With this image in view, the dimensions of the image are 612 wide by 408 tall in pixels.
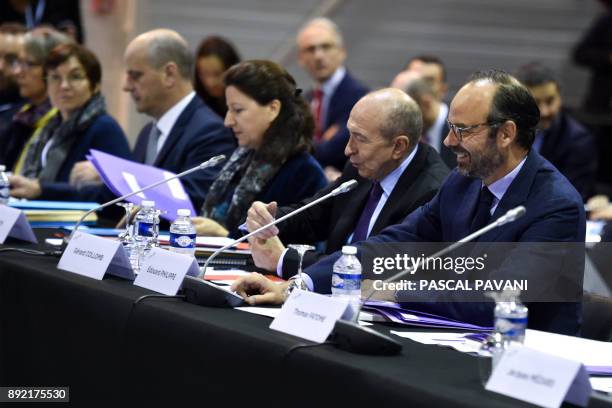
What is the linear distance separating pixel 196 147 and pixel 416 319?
232cm

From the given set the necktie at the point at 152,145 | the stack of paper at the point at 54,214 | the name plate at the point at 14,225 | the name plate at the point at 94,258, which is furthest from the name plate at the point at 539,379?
the necktie at the point at 152,145

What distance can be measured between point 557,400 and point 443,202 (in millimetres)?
1379

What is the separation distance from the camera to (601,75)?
24.7ft

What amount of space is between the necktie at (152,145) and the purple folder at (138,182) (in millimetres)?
794

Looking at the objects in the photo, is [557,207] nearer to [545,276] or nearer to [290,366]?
[545,276]

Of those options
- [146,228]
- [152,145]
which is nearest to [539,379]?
[146,228]

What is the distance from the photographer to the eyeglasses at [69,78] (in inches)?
223

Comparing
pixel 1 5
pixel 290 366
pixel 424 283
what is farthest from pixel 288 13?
pixel 290 366

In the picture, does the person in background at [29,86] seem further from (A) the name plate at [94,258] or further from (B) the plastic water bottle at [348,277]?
(B) the plastic water bottle at [348,277]

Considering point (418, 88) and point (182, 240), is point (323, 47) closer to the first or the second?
point (418, 88)

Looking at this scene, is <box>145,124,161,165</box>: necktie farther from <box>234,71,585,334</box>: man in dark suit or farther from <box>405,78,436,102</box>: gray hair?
<box>234,71,585,334</box>: man in dark suit

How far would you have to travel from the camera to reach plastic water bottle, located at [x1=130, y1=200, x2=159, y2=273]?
11.4 feet

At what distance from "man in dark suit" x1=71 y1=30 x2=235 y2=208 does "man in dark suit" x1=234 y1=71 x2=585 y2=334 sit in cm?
179

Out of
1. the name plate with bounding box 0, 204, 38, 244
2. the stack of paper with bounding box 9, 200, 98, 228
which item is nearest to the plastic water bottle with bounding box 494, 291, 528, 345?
the name plate with bounding box 0, 204, 38, 244
